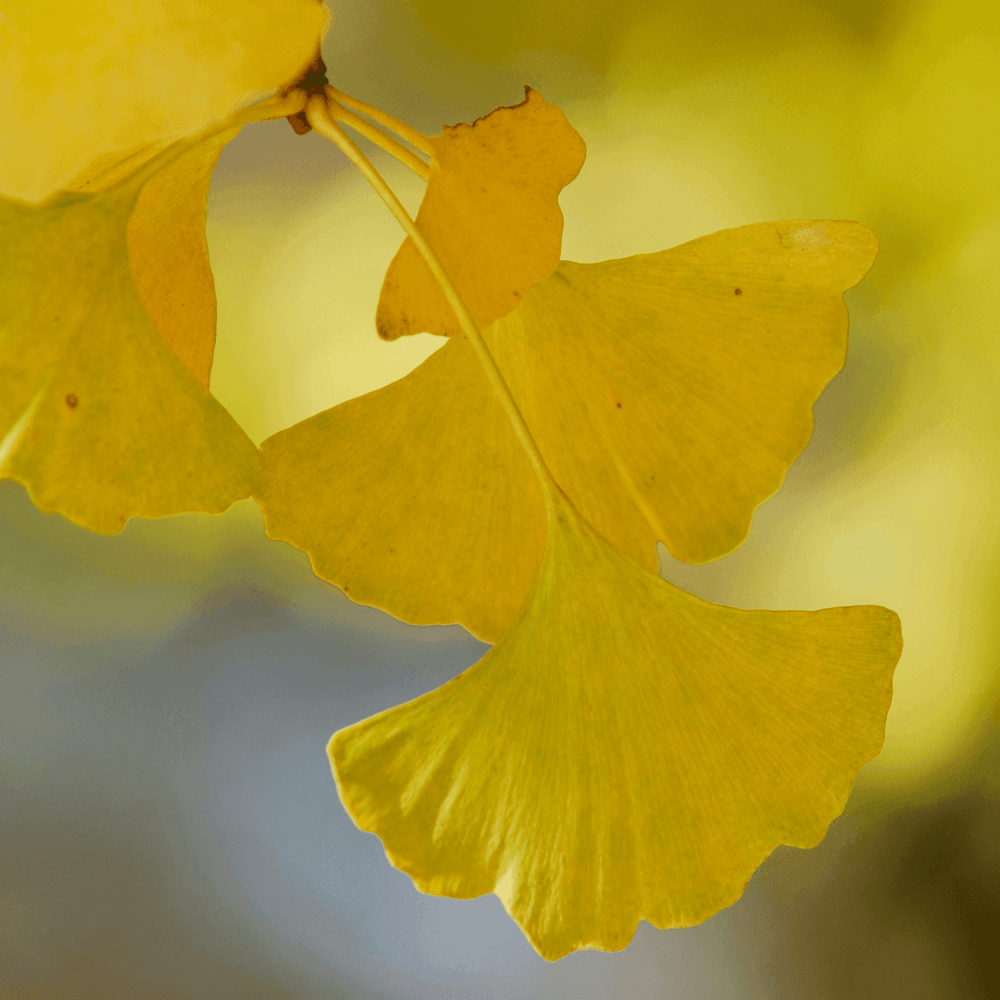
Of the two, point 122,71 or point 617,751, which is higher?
point 122,71

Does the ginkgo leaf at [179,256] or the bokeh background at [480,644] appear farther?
the bokeh background at [480,644]

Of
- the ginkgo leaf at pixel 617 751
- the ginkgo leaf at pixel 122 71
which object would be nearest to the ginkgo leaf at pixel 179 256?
the ginkgo leaf at pixel 122 71

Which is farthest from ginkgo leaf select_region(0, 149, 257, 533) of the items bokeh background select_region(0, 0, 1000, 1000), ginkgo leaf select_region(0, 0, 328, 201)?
bokeh background select_region(0, 0, 1000, 1000)

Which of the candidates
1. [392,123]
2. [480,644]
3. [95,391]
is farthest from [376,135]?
[480,644]

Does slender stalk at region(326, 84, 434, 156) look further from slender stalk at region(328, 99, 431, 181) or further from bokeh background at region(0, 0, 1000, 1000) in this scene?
bokeh background at region(0, 0, 1000, 1000)

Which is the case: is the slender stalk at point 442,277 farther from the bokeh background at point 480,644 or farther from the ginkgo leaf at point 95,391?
the bokeh background at point 480,644

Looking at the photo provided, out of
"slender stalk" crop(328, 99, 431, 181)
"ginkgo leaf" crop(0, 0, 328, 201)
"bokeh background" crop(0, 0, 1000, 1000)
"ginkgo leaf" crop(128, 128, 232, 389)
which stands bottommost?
"bokeh background" crop(0, 0, 1000, 1000)

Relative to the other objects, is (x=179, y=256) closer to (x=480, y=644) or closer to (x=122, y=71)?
(x=122, y=71)
